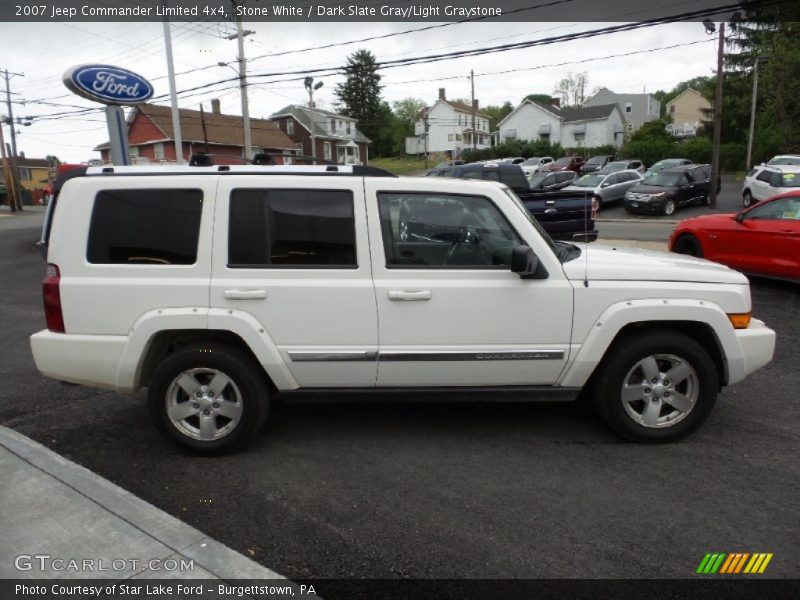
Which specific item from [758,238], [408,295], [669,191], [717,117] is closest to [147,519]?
[408,295]

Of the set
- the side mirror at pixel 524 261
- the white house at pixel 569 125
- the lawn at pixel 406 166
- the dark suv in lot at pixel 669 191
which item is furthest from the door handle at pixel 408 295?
the white house at pixel 569 125

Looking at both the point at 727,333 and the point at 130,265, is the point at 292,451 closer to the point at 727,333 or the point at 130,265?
the point at 130,265

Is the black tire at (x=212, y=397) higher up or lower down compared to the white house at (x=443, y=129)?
lower down

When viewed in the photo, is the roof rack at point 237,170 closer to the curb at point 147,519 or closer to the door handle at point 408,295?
the door handle at point 408,295

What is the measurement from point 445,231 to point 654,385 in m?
1.73

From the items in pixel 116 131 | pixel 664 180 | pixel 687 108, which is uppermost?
pixel 687 108

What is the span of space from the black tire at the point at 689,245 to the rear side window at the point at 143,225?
7971mm

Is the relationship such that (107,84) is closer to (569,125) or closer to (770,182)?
(770,182)

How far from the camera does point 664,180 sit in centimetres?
2311

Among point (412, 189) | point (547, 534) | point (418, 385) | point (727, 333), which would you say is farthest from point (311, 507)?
point (727, 333)

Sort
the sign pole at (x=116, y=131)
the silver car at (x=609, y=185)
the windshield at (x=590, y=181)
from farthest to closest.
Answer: the windshield at (x=590, y=181)
the silver car at (x=609, y=185)
the sign pole at (x=116, y=131)

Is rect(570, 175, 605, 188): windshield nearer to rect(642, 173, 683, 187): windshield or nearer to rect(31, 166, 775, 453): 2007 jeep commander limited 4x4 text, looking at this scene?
rect(642, 173, 683, 187): windshield

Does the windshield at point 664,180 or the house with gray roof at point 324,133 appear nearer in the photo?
the windshield at point 664,180

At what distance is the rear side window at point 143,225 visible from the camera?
3.77 meters
